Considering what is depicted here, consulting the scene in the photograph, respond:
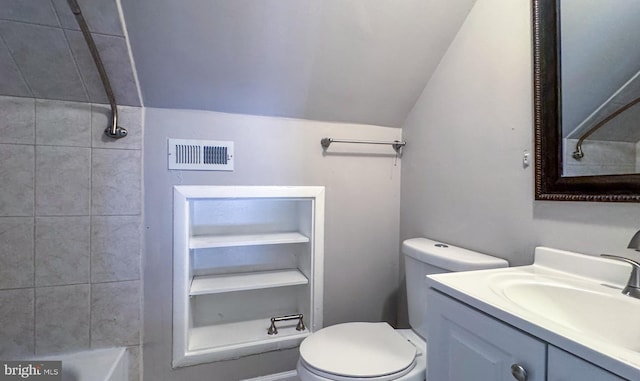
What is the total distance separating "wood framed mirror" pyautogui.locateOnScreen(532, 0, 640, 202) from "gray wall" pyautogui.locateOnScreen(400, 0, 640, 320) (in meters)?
0.04

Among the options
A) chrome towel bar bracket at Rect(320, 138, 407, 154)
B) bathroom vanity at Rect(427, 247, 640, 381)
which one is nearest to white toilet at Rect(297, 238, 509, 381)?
bathroom vanity at Rect(427, 247, 640, 381)

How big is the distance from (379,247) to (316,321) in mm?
569

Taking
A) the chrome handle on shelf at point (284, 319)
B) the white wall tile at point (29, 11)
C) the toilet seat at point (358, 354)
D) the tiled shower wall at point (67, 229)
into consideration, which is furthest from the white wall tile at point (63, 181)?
the toilet seat at point (358, 354)

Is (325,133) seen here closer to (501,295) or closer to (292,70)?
(292,70)

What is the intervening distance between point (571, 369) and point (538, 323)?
8cm

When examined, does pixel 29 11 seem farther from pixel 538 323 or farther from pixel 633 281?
pixel 633 281

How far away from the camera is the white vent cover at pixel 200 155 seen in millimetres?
1418

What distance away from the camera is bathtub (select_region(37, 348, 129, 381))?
4.01 feet

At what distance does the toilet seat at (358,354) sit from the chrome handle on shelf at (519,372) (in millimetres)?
537

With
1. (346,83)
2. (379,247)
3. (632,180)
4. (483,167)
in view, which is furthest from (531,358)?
(346,83)

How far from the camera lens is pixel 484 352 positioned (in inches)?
27.0

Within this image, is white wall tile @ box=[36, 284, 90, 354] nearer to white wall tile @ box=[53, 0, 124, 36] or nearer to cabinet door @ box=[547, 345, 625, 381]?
white wall tile @ box=[53, 0, 124, 36]

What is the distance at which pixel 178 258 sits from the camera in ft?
4.67

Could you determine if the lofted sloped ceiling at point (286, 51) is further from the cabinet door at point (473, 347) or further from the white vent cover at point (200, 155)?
the cabinet door at point (473, 347)
